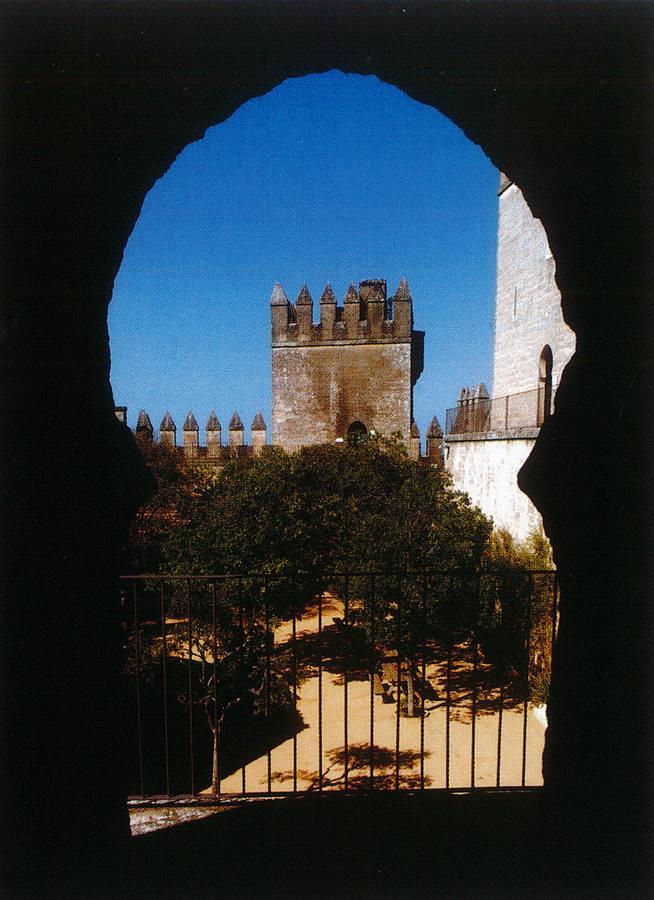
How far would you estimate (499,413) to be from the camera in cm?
1662

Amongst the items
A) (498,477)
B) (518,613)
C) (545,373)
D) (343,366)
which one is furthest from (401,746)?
(343,366)

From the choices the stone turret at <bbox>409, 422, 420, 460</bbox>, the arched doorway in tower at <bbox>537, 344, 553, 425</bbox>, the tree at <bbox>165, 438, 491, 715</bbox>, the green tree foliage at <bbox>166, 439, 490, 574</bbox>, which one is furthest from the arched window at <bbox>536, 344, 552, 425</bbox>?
the stone turret at <bbox>409, 422, 420, 460</bbox>

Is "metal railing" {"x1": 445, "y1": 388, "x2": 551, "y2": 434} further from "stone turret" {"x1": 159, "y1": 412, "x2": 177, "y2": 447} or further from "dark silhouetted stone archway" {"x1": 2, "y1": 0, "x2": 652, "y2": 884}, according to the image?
"dark silhouetted stone archway" {"x1": 2, "y1": 0, "x2": 652, "y2": 884}

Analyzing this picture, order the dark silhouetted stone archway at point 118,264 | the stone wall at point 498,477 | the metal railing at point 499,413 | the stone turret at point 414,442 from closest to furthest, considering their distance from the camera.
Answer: the dark silhouetted stone archway at point 118,264, the stone wall at point 498,477, the metal railing at point 499,413, the stone turret at point 414,442

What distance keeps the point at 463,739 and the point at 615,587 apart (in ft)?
28.7

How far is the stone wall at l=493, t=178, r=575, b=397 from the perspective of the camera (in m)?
15.2

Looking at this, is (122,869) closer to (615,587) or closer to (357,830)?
(357,830)

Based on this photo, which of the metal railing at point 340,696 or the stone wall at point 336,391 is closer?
the metal railing at point 340,696

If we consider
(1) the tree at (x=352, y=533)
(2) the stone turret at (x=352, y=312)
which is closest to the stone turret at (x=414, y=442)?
(2) the stone turret at (x=352, y=312)

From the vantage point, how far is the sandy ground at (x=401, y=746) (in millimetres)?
8633

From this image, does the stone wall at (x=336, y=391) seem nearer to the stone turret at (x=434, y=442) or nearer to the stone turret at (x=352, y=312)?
the stone turret at (x=352, y=312)

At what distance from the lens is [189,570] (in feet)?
34.7

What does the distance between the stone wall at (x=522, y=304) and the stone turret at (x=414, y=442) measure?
4.38m

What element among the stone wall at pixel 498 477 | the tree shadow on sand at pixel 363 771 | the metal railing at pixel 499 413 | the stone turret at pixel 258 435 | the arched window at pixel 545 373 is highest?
the arched window at pixel 545 373
